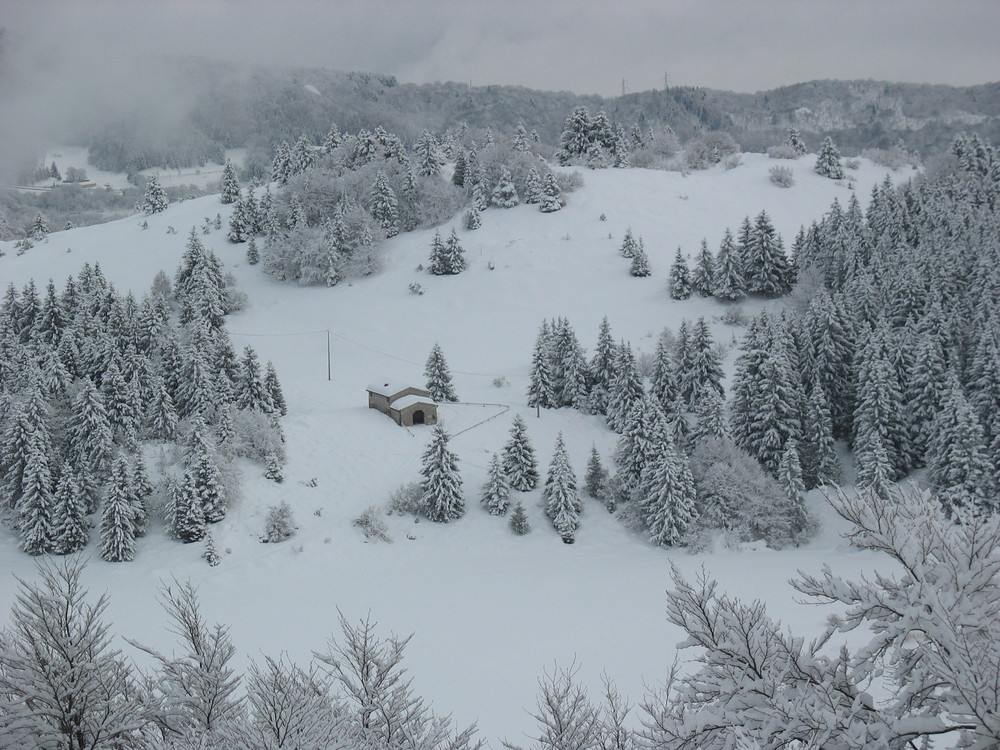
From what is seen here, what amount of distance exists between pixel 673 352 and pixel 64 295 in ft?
134

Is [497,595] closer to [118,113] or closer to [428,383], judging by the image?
[428,383]

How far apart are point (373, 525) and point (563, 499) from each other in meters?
8.42

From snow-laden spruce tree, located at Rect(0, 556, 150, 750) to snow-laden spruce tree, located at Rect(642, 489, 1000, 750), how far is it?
19.9ft

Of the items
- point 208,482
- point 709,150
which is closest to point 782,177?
point 709,150

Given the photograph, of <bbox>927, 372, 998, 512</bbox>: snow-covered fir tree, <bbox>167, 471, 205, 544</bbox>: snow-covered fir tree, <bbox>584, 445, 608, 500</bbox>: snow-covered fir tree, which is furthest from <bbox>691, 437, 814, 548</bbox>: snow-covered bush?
<bbox>167, 471, 205, 544</bbox>: snow-covered fir tree

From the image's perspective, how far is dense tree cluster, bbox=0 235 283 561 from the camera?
1059 inches

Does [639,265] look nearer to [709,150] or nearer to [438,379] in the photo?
[438,379]

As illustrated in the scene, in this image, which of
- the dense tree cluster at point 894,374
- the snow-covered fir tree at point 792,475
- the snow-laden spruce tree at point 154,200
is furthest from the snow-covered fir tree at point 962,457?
the snow-laden spruce tree at point 154,200

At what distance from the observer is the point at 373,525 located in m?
28.0

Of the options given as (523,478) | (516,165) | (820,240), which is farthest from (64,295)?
(820,240)

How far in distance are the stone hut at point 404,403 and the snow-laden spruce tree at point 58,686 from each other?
95.9 feet

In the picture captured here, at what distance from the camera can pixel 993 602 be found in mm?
5605

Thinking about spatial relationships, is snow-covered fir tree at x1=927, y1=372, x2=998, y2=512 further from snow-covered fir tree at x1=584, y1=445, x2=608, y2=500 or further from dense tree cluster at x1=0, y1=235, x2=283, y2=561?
dense tree cluster at x1=0, y1=235, x2=283, y2=561

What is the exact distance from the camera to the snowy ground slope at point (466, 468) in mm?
19266
